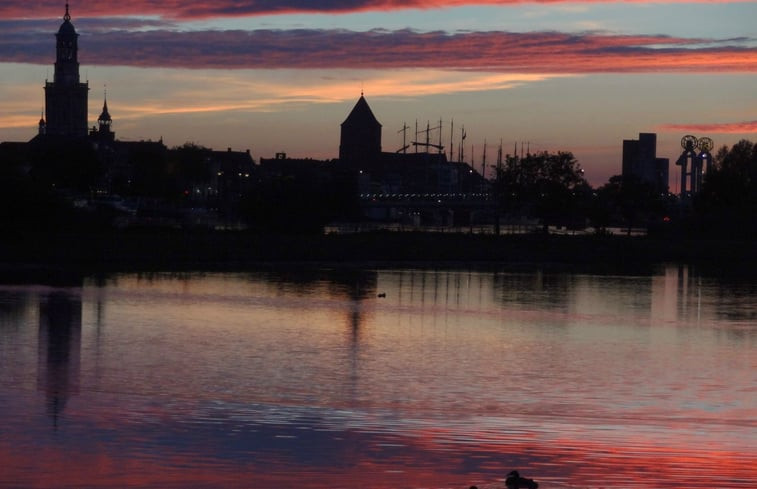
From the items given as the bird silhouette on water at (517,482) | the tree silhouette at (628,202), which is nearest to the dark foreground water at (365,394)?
the bird silhouette on water at (517,482)

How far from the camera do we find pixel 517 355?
3741 cm

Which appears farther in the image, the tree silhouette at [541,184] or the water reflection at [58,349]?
the tree silhouette at [541,184]

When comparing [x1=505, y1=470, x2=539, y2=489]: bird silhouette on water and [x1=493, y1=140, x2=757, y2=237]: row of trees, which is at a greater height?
[x1=493, y1=140, x2=757, y2=237]: row of trees

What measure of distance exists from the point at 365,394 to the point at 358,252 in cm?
6307

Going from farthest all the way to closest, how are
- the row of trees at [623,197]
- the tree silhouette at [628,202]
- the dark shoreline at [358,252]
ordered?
the tree silhouette at [628,202]
the row of trees at [623,197]
the dark shoreline at [358,252]

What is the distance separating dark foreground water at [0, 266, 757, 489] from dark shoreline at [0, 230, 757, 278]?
21.6m

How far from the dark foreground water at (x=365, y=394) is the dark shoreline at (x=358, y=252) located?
21.6m

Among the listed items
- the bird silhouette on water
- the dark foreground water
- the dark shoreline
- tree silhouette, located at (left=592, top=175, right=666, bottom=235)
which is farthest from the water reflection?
tree silhouette, located at (left=592, top=175, right=666, bottom=235)

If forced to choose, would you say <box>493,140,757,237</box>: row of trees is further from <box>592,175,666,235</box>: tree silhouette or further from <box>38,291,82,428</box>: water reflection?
<box>38,291,82,428</box>: water reflection

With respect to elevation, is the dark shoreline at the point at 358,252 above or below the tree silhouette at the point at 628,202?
below

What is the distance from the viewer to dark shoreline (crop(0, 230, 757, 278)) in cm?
7694

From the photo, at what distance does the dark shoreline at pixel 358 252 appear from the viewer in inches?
3029

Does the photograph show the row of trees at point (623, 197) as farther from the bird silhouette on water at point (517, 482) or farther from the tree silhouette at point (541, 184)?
the bird silhouette on water at point (517, 482)

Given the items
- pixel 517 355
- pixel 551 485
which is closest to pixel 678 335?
pixel 517 355
